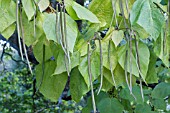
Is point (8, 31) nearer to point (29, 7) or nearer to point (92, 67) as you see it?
point (29, 7)

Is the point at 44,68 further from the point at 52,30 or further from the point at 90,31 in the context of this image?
the point at 52,30

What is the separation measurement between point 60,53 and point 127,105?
1.73ft

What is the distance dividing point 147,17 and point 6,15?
260 millimetres

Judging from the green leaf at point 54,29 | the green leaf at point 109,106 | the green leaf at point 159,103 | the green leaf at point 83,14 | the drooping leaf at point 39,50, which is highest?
the green leaf at point 83,14

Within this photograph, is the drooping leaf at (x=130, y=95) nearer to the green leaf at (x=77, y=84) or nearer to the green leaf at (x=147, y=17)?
the green leaf at (x=77, y=84)

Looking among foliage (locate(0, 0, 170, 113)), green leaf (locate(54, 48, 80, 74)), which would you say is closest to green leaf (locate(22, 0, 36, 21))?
foliage (locate(0, 0, 170, 113))

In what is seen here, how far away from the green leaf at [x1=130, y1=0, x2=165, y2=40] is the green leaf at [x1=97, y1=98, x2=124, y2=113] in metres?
0.50

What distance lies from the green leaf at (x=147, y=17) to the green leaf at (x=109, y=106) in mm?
496

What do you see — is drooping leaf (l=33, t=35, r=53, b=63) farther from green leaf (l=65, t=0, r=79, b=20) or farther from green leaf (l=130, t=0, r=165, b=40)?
green leaf (l=130, t=0, r=165, b=40)

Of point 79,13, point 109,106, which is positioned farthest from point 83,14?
point 109,106

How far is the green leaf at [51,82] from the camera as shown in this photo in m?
0.85

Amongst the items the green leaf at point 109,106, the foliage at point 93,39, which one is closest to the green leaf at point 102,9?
the foliage at point 93,39

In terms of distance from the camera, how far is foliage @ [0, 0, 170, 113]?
2.01ft

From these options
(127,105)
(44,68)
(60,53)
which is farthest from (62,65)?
(127,105)
